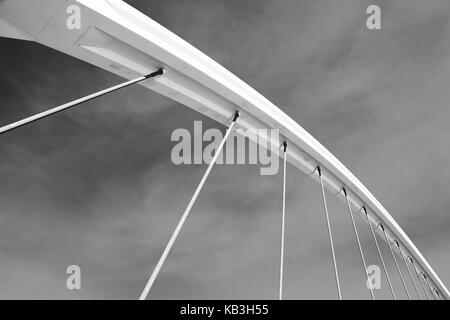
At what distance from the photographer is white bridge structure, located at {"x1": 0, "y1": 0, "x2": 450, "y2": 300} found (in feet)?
8.71

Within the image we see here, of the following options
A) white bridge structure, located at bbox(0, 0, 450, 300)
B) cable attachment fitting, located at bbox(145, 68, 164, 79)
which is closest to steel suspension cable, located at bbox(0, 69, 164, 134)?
white bridge structure, located at bbox(0, 0, 450, 300)

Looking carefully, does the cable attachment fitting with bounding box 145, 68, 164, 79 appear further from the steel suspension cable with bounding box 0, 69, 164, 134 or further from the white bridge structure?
the steel suspension cable with bounding box 0, 69, 164, 134

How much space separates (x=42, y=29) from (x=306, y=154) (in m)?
4.54

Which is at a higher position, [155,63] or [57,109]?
[155,63]

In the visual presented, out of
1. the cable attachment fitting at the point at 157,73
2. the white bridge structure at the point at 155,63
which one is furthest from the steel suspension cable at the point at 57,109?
the cable attachment fitting at the point at 157,73

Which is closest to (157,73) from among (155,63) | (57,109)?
(155,63)

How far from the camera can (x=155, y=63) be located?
371 cm

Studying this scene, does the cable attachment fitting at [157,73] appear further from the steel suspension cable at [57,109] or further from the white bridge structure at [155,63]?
the steel suspension cable at [57,109]

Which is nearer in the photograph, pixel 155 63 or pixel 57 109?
pixel 57 109

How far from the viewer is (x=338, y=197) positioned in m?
7.61

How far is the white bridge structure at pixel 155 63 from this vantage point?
8.71 ft

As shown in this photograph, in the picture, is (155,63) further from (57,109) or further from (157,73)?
(57,109)
